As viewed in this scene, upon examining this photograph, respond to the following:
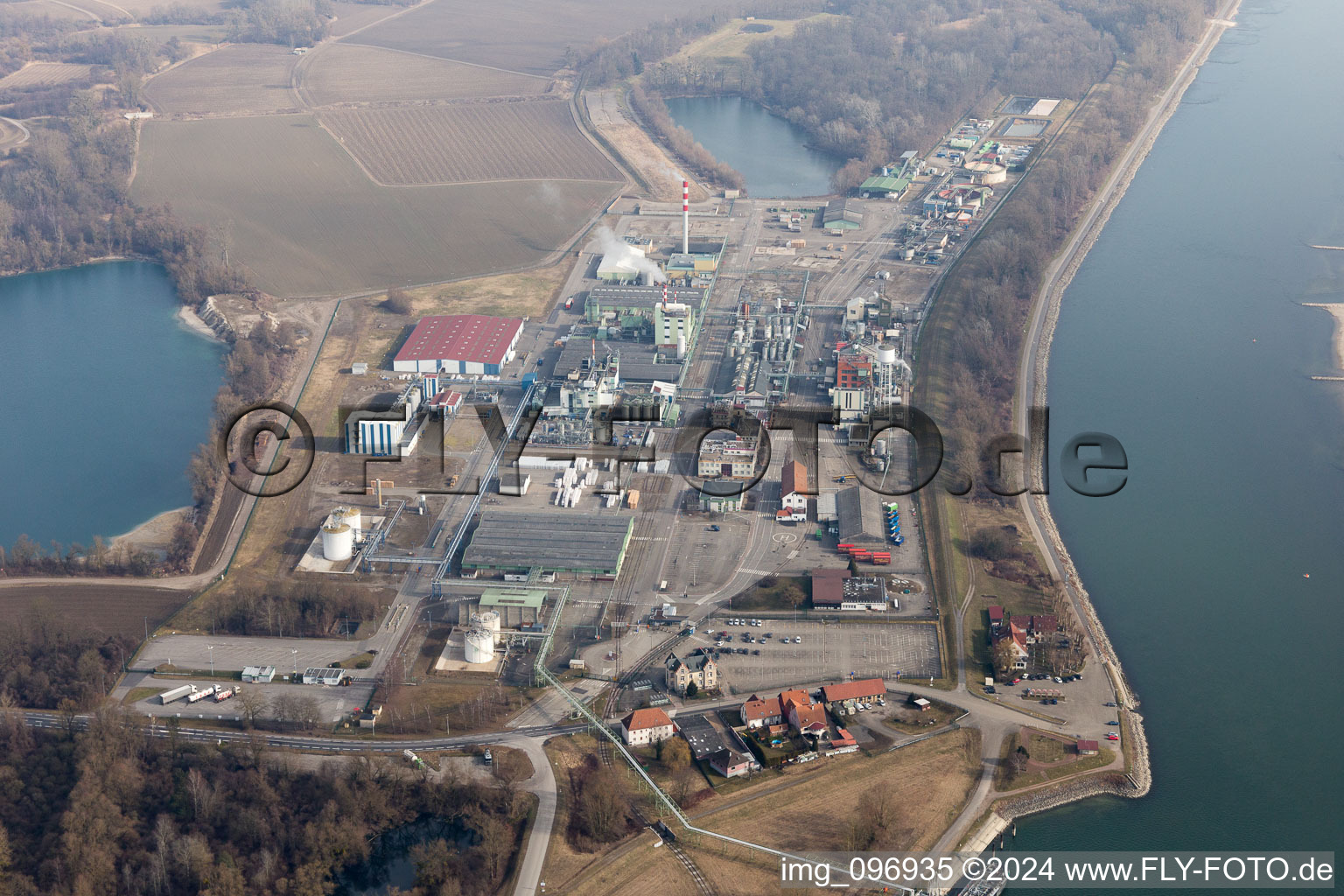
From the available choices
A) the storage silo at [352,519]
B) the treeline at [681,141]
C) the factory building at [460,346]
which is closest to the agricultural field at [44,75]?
the treeline at [681,141]

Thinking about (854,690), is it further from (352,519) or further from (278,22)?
(278,22)

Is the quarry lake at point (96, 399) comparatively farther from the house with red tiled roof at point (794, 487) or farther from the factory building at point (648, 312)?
the house with red tiled roof at point (794, 487)

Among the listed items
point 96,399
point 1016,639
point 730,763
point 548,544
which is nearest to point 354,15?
point 96,399

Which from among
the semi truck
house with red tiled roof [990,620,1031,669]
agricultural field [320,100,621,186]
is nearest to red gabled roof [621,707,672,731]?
house with red tiled roof [990,620,1031,669]

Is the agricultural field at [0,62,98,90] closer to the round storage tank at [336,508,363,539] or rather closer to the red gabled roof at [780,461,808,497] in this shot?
the round storage tank at [336,508,363,539]

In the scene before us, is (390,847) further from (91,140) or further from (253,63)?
(253,63)
